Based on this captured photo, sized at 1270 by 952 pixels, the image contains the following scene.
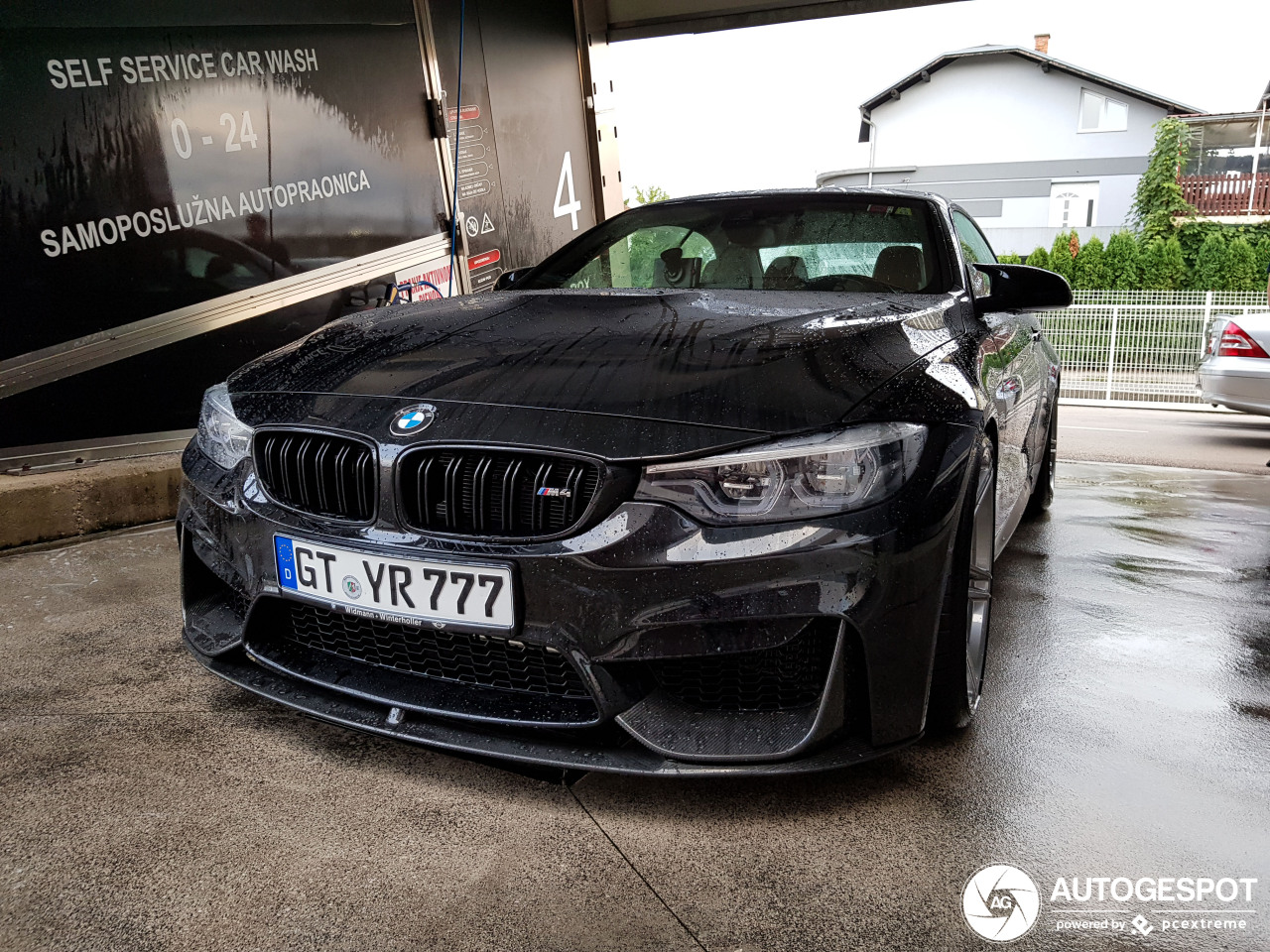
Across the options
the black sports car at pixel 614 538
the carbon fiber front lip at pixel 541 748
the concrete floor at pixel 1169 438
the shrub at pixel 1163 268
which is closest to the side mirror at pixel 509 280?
the black sports car at pixel 614 538

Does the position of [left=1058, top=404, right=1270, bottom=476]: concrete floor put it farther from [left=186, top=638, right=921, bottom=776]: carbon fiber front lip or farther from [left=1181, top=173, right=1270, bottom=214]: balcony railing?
[left=1181, top=173, right=1270, bottom=214]: balcony railing

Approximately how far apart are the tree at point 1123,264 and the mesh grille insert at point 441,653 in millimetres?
22276

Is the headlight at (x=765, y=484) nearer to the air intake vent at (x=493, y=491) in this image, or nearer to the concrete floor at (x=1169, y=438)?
the air intake vent at (x=493, y=491)

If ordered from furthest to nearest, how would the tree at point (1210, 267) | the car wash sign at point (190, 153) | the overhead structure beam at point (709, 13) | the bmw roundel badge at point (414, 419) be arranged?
the tree at point (1210, 267)
the overhead structure beam at point (709, 13)
the car wash sign at point (190, 153)
the bmw roundel badge at point (414, 419)

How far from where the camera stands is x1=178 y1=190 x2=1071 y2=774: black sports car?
153cm

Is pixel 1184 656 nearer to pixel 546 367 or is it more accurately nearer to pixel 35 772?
pixel 546 367

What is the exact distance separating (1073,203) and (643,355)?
97.3 ft

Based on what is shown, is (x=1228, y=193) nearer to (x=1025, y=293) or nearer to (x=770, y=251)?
(x=1025, y=293)

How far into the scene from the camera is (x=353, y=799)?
1.78 meters

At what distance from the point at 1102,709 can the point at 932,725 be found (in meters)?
0.53

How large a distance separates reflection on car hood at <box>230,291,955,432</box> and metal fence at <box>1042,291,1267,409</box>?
11.8 m

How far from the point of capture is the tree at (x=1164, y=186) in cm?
2316

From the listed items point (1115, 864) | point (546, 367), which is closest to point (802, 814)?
point (1115, 864)

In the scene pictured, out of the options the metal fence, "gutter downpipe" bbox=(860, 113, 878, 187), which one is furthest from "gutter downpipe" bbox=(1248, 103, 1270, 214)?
the metal fence
